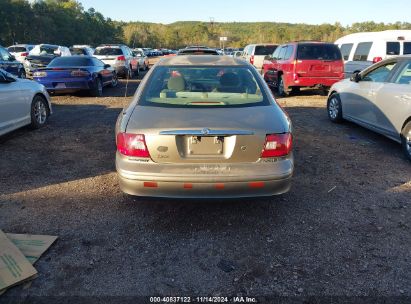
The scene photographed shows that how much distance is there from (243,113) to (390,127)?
3637 mm

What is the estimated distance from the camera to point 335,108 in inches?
323

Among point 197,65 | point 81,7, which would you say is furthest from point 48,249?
point 81,7

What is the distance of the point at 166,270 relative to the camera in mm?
2943

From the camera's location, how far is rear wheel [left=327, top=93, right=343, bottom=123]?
8008 mm

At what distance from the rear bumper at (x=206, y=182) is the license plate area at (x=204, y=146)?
0.13m

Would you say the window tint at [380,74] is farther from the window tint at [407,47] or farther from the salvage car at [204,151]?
the window tint at [407,47]

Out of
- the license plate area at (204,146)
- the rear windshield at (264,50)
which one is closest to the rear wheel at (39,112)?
the license plate area at (204,146)

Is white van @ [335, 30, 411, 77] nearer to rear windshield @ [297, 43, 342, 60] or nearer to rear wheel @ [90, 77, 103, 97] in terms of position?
rear windshield @ [297, 43, 342, 60]

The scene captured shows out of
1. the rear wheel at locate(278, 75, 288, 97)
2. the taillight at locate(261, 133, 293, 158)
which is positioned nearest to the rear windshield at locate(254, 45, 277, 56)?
the rear wheel at locate(278, 75, 288, 97)

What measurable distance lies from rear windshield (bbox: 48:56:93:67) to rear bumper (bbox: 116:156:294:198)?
32.0 ft

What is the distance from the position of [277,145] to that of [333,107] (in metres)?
5.56

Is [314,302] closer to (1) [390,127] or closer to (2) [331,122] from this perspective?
(1) [390,127]

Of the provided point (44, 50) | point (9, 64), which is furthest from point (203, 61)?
point (44, 50)

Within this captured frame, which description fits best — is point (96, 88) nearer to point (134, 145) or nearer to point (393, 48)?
point (134, 145)
